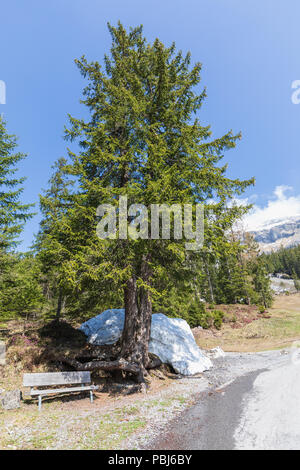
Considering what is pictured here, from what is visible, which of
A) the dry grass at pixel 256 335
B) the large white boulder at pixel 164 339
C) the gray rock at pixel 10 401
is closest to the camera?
the gray rock at pixel 10 401

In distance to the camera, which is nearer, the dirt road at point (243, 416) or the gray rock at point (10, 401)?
the dirt road at point (243, 416)

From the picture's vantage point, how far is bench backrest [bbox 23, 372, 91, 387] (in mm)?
7926

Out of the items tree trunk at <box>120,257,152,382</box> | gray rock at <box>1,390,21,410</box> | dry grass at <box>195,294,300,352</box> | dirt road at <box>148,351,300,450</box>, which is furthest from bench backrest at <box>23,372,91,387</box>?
dry grass at <box>195,294,300,352</box>

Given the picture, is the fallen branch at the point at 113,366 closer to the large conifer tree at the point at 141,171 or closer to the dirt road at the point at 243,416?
the large conifer tree at the point at 141,171

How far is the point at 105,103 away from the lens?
1094cm

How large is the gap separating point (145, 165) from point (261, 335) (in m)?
20.4

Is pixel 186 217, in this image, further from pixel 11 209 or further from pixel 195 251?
pixel 11 209

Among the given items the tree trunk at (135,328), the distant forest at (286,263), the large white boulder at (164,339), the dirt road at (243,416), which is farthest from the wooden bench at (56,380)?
the distant forest at (286,263)

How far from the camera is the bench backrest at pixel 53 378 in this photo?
793cm

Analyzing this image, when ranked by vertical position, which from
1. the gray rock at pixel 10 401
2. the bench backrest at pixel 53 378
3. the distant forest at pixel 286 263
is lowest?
the gray rock at pixel 10 401

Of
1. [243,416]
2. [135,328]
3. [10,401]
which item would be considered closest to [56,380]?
[10,401]

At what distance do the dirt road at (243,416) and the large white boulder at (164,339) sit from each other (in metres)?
1.84

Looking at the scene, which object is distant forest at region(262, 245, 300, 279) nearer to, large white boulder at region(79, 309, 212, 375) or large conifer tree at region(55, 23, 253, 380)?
large white boulder at region(79, 309, 212, 375)

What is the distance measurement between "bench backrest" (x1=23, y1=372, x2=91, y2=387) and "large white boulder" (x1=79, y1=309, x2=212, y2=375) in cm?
319
